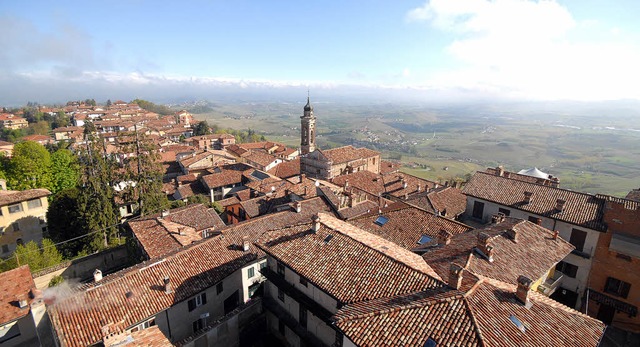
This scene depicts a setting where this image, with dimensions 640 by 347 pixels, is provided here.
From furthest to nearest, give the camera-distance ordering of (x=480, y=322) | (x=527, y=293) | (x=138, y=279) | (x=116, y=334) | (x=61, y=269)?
(x=61, y=269) < (x=138, y=279) < (x=116, y=334) < (x=527, y=293) < (x=480, y=322)

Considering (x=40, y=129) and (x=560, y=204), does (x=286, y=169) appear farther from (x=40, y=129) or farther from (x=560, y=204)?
(x=40, y=129)

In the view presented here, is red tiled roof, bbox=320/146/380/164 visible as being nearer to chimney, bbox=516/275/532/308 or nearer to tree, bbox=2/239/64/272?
tree, bbox=2/239/64/272

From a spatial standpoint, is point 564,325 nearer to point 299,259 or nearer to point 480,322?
point 480,322

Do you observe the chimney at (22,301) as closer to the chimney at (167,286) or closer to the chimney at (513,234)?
the chimney at (167,286)

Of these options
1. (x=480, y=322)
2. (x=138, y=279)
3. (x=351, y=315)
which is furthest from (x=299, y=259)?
(x=138, y=279)

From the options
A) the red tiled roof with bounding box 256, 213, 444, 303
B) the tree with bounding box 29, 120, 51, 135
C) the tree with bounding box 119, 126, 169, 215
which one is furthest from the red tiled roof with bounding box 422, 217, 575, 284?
the tree with bounding box 29, 120, 51, 135

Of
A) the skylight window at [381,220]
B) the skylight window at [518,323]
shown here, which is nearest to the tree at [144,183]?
the skylight window at [381,220]

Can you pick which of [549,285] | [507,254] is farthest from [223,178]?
[549,285]
